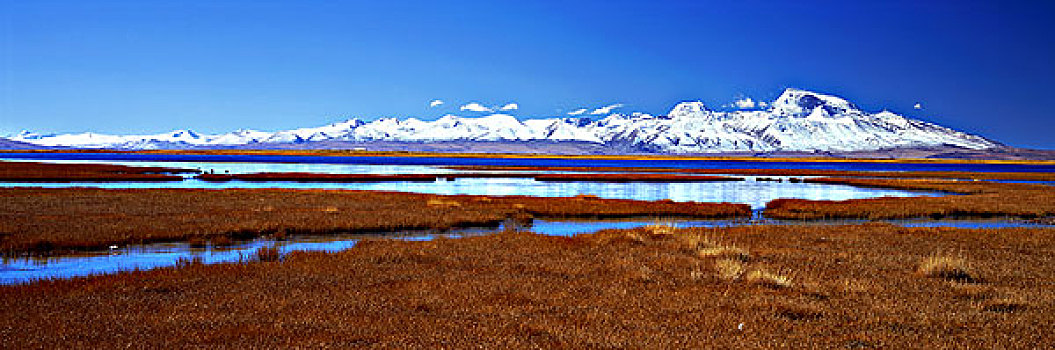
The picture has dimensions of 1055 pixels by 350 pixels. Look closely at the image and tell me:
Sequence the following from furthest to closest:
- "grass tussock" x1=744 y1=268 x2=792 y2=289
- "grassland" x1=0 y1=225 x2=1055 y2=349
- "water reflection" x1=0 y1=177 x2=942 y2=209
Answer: "water reflection" x1=0 y1=177 x2=942 y2=209
"grass tussock" x1=744 y1=268 x2=792 y2=289
"grassland" x1=0 y1=225 x2=1055 y2=349

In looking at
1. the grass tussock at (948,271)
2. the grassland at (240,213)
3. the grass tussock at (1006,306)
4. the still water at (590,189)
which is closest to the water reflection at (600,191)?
the still water at (590,189)

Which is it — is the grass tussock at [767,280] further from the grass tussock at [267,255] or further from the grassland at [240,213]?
the grassland at [240,213]

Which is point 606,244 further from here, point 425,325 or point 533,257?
point 425,325

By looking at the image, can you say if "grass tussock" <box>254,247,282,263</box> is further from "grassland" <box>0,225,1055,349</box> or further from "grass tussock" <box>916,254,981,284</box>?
"grass tussock" <box>916,254,981,284</box>

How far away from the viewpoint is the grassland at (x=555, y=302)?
11.5m

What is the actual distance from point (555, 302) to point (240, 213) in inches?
947

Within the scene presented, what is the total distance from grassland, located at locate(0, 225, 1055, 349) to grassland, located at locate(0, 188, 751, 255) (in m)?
8.37

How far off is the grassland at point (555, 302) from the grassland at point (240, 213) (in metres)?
8.37

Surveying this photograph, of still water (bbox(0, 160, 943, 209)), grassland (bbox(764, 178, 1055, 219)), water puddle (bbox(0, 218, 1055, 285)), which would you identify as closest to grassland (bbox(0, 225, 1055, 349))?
water puddle (bbox(0, 218, 1055, 285))

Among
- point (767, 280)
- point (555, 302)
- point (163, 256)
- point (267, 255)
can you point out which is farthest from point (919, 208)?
point (163, 256)

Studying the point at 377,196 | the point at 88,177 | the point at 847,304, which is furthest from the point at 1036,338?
the point at 88,177

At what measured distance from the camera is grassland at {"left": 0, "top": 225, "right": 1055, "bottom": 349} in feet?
37.8

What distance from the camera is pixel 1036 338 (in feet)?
38.4

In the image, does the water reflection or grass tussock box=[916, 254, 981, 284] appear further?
the water reflection
